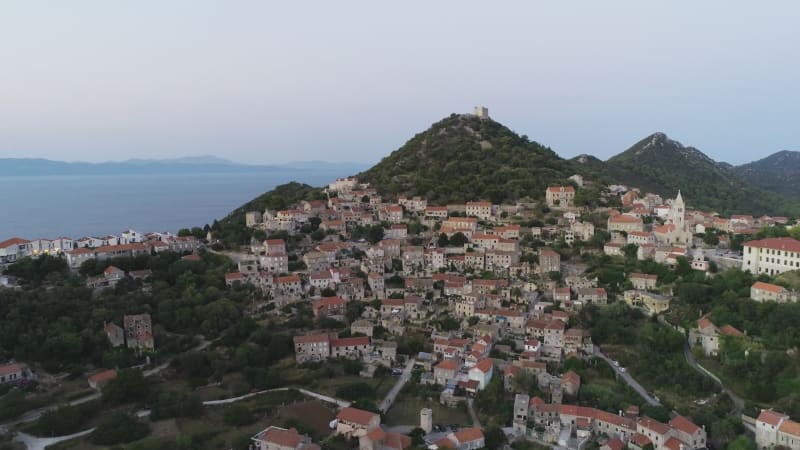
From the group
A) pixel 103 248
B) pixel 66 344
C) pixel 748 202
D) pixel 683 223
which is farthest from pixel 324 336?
pixel 748 202

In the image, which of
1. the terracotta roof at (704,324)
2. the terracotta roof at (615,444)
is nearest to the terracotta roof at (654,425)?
the terracotta roof at (615,444)

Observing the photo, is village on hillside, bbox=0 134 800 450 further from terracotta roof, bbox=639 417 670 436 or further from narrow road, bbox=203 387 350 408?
narrow road, bbox=203 387 350 408

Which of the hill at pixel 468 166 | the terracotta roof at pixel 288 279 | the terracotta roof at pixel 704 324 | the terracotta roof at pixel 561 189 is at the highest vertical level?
the hill at pixel 468 166

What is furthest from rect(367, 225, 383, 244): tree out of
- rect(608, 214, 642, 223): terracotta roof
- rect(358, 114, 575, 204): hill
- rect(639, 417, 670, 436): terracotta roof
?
rect(639, 417, 670, 436): terracotta roof

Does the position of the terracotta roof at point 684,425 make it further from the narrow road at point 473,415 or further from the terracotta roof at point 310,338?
the terracotta roof at point 310,338

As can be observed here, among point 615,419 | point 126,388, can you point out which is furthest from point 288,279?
point 615,419

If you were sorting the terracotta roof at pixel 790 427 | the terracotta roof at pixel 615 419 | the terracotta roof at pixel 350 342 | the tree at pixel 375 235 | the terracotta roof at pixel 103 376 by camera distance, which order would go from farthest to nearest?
the tree at pixel 375 235, the terracotta roof at pixel 350 342, the terracotta roof at pixel 103 376, the terracotta roof at pixel 615 419, the terracotta roof at pixel 790 427

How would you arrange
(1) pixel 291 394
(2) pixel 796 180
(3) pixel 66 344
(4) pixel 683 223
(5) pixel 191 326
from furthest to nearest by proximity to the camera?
(2) pixel 796 180, (4) pixel 683 223, (5) pixel 191 326, (3) pixel 66 344, (1) pixel 291 394

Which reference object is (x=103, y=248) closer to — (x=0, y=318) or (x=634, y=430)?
(x=0, y=318)
